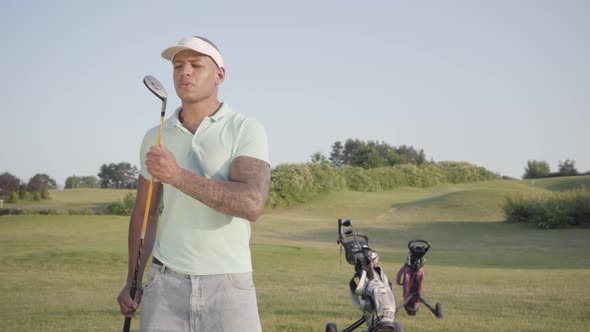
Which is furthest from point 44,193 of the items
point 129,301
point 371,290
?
point 129,301

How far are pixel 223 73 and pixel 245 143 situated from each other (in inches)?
18.4

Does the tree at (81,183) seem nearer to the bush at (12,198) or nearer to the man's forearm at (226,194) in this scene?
the bush at (12,198)

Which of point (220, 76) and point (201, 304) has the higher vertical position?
point (220, 76)

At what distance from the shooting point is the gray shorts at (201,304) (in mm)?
3137

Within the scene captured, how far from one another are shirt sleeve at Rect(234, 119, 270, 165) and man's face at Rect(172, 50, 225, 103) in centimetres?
30

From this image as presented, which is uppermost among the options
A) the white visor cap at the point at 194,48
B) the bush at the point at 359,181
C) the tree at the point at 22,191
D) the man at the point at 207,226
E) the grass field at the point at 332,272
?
the bush at the point at 359,181

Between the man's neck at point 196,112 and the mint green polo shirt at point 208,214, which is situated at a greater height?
the man's neck at point 196,112

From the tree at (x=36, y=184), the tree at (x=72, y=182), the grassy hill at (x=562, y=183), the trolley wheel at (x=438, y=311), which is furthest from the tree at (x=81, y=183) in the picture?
the trolley wheel at (x=438, y=311)

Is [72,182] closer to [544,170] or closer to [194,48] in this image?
[544,170]

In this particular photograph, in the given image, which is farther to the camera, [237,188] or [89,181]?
[89,181]

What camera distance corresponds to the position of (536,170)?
6203 centimetres

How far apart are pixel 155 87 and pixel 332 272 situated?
46.8 feet

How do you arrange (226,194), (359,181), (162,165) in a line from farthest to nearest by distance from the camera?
(359,181) < (226,194) < (162,165)

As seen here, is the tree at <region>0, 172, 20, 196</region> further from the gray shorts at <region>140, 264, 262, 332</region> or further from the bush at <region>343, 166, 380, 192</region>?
the gray shorts at <region>140, 264, 262, 332</region>
